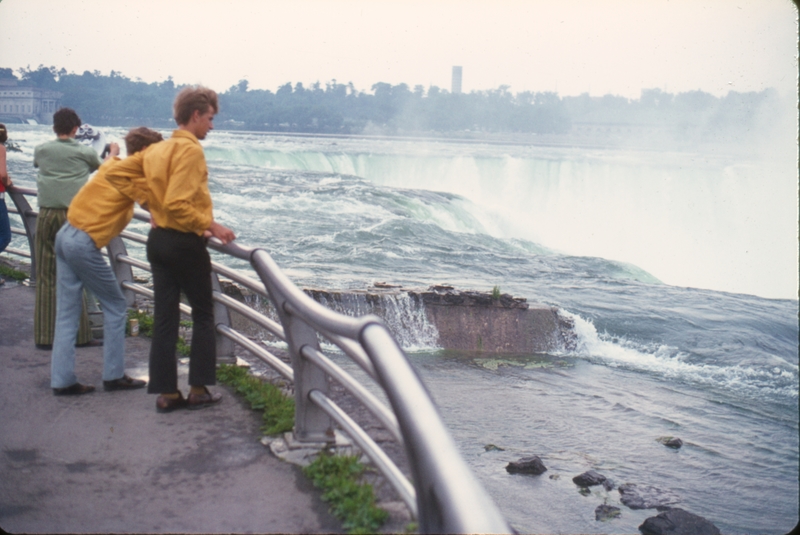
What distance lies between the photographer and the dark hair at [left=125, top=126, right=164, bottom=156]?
4340mm

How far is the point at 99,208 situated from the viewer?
4.43 m

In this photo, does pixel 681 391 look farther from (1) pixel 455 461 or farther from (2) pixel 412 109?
(2) pixel 412 109

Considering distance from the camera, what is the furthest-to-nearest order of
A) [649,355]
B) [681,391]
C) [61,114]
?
[649,355], [681,391], [61,114]

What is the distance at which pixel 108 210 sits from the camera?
14.6 feet

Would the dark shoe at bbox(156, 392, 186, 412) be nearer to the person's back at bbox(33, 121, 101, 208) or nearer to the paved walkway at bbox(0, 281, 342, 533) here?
the paved walkway at bbox(0, 281, 342, 533)

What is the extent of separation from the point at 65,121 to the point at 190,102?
1717 millimetres

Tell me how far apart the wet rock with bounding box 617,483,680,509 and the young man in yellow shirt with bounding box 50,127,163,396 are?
407 centimetres

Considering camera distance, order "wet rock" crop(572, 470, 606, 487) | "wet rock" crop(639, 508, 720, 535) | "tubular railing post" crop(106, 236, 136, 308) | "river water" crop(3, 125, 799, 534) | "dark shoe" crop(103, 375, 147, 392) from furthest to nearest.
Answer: "river water" crop(3, 125, 799, 534)
"wet rock" crop(572, 470, 606, 487)
"tubular railing post" crop(106, 236, 136, 308)
"wet rock" crop(639, 508, 720, 535)
"dark shoe" crop(103, 375, 147, 392)

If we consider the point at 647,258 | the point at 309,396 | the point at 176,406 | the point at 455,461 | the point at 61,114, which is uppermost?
the point at 61,114

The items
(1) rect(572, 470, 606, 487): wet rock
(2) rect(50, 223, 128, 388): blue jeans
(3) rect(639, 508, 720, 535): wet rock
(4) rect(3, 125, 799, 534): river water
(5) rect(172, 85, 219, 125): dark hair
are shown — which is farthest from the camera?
(4) rect(3, 125, 799, 534): river water

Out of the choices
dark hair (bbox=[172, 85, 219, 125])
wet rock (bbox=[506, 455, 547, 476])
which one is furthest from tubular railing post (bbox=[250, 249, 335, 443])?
wet rock (bbox=[506, 455, 547, 476])

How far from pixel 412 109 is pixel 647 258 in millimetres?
49110

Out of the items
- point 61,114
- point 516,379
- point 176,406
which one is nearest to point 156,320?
point 176,406

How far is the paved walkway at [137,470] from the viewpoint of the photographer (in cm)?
294
